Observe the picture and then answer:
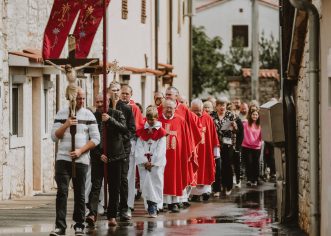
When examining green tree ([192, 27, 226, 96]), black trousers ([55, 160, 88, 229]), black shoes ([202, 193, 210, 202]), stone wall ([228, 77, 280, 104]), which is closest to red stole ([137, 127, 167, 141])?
black trousers ([55, 160, 88, 229])

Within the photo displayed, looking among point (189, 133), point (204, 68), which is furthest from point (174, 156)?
point (204, 68)

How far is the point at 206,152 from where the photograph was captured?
79.7ft

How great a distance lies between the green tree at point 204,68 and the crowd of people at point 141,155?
124 feet

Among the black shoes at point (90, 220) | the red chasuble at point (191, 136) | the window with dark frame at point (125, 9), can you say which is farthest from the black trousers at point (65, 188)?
the window with dark frame at point (125, 9)

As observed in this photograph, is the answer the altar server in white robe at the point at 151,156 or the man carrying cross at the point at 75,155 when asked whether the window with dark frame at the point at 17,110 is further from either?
the man carrying cross at the point at 75,155

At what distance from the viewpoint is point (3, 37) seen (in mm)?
22094

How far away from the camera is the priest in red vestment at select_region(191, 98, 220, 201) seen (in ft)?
78.3

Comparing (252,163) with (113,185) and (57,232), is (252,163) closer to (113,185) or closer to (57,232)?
(113,185)

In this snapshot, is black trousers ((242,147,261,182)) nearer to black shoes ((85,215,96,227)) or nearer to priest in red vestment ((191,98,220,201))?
priest in red vestment ((191,98,220,201))

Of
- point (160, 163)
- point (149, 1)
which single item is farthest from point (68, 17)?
point (149, 1)

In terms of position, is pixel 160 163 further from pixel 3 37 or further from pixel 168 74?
pixel 168 74

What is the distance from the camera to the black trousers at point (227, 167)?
84.3 ft

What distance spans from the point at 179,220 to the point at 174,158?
231 cm

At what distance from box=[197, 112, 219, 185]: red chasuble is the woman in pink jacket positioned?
161 inches
